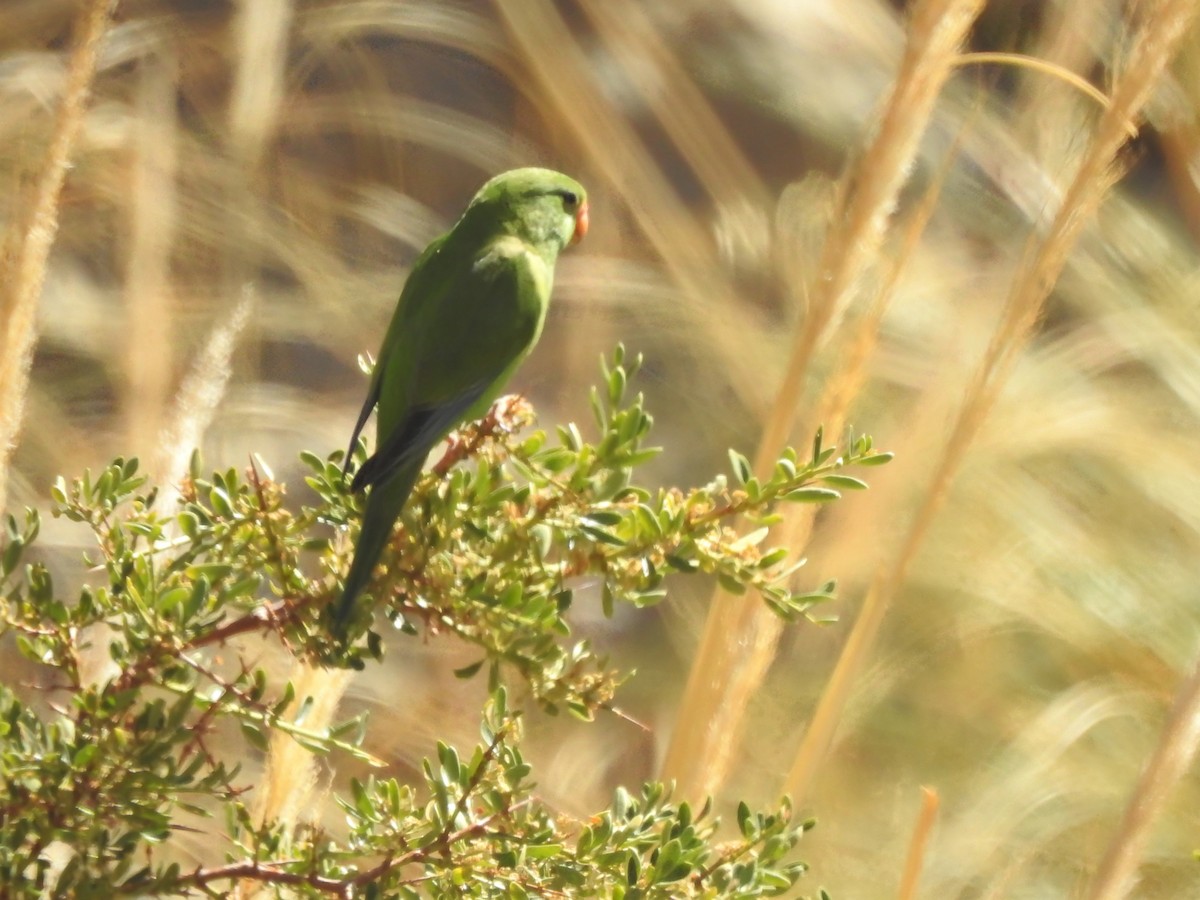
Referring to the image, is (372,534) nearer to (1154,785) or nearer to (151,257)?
(1154,785)

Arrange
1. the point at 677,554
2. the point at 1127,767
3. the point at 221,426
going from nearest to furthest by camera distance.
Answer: the point at 677,554 → the point at 1127,767 → the point at 221,426

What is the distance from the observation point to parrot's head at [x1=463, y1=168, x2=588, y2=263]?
75cm

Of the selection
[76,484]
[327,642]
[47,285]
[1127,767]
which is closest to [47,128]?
[47,285]

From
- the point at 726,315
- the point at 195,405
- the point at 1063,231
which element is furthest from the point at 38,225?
the point at 726,315

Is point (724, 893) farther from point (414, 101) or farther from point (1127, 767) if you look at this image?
point (414, 101)

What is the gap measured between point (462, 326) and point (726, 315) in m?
0.68

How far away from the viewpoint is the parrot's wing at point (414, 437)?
0.52 m

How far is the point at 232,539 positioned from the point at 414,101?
95cm

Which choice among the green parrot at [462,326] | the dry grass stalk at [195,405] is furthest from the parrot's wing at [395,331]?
the dry grass stalk at [195,405]

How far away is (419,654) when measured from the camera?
4.40 feet

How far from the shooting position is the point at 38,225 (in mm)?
750

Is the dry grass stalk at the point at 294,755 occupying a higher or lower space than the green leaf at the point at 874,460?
lower

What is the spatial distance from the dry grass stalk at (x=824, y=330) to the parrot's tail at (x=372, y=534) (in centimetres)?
29

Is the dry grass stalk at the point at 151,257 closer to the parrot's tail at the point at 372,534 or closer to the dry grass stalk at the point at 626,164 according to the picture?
the dry grass stalk at the point at 626,164
